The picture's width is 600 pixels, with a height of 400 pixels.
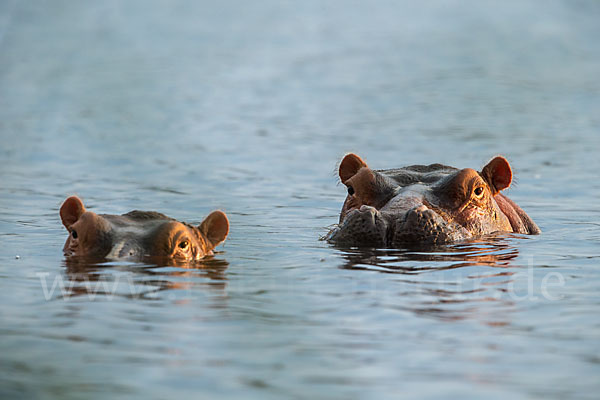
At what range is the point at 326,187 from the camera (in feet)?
66.1

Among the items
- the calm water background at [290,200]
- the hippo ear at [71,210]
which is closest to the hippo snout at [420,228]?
the calm water background at [290,200]

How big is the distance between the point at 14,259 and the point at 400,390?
19.4 ft

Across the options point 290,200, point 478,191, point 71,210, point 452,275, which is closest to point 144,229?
point 71,210

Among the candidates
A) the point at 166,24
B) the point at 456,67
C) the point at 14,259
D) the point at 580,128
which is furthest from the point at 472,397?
the point at 166,24

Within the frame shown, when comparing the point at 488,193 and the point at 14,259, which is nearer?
the point at 14,259

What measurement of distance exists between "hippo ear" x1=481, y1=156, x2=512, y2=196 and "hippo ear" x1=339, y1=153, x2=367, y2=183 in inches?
54.8

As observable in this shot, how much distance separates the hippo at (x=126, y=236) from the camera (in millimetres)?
9375

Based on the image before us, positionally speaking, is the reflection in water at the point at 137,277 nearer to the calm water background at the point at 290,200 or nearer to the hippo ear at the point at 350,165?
the calm water background at the point at 290,200

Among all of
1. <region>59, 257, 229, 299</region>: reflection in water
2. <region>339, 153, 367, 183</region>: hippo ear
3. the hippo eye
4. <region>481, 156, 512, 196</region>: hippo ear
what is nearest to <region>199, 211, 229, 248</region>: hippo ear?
<region>59, 257, 229, 299</region>: reflection in water

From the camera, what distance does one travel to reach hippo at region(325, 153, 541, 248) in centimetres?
1051

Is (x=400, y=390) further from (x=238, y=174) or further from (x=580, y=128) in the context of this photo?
(x=580, y=128)

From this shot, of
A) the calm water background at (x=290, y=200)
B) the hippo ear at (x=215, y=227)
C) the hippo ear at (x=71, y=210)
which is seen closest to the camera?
the calm water background at (x=290, y=200)

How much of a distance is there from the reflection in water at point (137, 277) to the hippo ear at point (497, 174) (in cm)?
371

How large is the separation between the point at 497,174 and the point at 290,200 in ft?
20.3
